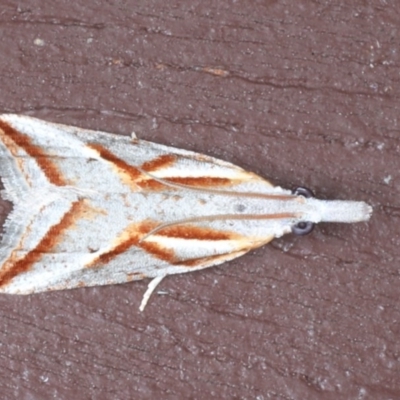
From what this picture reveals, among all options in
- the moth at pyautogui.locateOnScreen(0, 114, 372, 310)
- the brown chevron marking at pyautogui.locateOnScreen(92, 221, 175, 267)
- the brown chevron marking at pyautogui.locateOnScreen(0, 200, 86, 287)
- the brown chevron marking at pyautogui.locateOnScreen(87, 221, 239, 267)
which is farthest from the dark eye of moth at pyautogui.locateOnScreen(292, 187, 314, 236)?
the brown chevron marking at pyautogui.locateOnScreen(0, 200, 86, 287)

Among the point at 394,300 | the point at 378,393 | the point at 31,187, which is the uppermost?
the point at 31,187

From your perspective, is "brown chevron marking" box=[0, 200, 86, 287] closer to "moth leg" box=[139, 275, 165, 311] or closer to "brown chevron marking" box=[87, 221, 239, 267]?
"brown chevron marking" box=[87, 221, 239, 267]

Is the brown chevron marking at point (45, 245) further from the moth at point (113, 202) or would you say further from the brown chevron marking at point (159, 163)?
the brown chevron marking at point (159, 163)

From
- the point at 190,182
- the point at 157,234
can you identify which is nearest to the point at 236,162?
the point at 190,182

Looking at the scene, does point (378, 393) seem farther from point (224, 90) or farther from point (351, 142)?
point (224, 90)

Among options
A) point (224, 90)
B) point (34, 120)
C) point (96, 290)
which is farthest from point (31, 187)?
point (224, 90)

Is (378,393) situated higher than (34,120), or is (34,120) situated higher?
(34,120)

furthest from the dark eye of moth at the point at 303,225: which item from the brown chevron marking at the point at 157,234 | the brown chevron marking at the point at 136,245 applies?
the brown chevron marking at the point at 136,245
